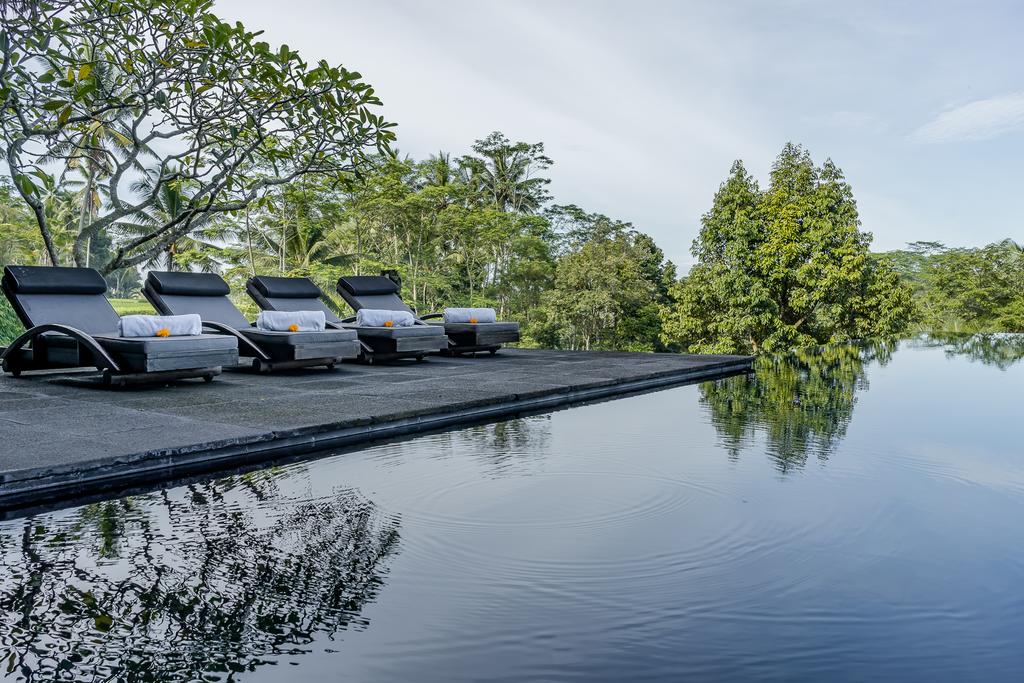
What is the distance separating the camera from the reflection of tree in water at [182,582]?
4.71 ft

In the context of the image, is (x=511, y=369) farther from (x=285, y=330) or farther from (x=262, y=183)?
(x=262, y=183)

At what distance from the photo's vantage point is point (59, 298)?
20.1 ft

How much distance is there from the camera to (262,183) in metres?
7.58

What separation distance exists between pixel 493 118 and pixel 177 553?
26.0 meters

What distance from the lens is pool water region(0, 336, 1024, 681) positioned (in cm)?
144

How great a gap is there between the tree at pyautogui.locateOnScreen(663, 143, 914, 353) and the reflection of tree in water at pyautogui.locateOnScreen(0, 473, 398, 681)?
683 inches

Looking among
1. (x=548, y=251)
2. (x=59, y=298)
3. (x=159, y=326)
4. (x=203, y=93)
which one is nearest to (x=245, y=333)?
(x=159, y=326)

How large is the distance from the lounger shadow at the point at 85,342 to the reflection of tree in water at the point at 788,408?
3.76m

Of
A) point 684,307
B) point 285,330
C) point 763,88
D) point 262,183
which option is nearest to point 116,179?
point 262,183

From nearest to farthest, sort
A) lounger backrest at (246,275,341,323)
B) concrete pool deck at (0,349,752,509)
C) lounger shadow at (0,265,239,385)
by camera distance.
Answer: concrete pool deck at (0,349,752,509) → lounger shadow at (0,265,239,385) → lounger backrest at (246,275,341,323)

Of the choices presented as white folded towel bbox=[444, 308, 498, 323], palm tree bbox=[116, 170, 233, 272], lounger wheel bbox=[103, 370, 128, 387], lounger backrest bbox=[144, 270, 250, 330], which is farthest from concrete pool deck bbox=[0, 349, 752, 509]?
palm tree bbox=[116, 170, 233, 272]

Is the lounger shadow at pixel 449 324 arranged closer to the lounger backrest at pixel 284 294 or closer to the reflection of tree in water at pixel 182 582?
the lounger backrest at pixel 284 294

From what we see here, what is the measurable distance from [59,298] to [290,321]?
76.1 inches

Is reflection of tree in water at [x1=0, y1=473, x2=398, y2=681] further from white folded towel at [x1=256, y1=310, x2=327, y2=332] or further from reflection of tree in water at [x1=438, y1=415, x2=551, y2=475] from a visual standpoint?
white folded towel at [x1=256, y1=310, x2=327, y2=332]
